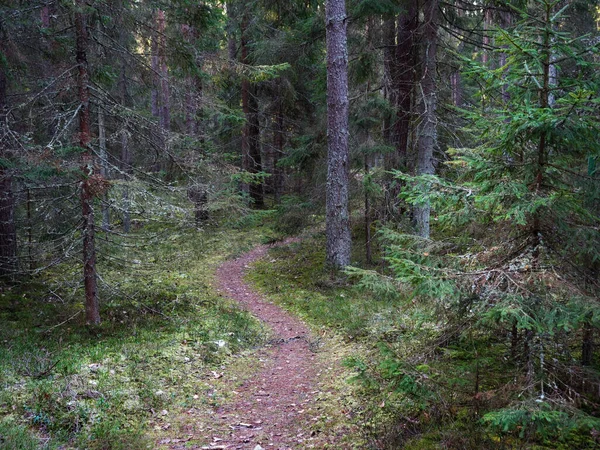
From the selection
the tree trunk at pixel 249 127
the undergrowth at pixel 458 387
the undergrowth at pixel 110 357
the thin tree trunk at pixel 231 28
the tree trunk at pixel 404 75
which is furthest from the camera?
the thin tree trunk at pixel 231 28

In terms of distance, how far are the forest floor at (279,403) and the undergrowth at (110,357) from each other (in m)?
0.43

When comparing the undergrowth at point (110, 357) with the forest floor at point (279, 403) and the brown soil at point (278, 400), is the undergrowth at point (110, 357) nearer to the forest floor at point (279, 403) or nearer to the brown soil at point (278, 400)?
the forest floor at point (279, 403)

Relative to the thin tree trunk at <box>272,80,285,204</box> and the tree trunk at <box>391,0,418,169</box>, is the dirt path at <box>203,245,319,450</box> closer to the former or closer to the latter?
the tree trunk at <box>391,0,418,169</box>

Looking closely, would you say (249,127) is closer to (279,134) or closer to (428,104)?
(279,134)

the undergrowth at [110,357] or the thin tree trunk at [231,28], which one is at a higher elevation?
the thin tree trunk at [231,28]

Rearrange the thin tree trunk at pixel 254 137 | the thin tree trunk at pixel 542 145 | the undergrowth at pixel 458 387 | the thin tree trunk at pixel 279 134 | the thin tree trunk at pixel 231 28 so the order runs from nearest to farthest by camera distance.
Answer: the undergrowth at pixel 458 387 < the thin tree trunk at pixel 542 145 < the thin tree trunk at pixel 231 28 < the thin tree trunk at pixel 279 134 < the thin tree trunk at pixel 254 137

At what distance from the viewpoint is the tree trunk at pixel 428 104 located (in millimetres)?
10827

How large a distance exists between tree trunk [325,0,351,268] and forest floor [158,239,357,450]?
119 inches

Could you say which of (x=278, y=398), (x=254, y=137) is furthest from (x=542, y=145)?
(x=254, y=137)

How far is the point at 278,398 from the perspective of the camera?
6891mm

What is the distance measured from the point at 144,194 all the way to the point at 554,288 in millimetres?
7351

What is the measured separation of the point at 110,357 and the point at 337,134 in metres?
8.00

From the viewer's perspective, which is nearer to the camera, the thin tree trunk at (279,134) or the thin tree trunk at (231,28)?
the thin tree trunk at (231,28)

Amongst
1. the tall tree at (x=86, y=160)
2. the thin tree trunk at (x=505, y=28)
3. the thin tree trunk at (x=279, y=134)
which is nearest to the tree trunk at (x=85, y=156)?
the tall tree at (x=86, y=160)
